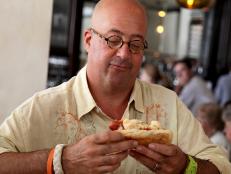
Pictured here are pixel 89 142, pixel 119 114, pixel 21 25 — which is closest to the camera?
pixel 89 142

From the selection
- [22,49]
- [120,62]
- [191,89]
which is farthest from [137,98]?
[191,89]

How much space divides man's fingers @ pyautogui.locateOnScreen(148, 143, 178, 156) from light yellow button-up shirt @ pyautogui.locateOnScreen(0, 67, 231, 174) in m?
0.31

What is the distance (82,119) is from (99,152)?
41cm

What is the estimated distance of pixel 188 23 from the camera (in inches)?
369

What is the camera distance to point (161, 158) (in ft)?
5.51

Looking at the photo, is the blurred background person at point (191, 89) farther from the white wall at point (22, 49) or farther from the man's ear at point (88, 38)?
the man's ear at point (88, 38)

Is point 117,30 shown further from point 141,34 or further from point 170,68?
point 170,68

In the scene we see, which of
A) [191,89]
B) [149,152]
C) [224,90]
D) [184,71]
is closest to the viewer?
[149,152]

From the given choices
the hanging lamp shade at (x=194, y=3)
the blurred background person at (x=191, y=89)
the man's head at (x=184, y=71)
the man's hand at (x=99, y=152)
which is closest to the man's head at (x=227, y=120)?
the hanging lamp shade at (x=194, y=3)

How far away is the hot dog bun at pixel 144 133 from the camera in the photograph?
5.32 feet

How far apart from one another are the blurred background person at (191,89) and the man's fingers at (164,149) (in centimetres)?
387

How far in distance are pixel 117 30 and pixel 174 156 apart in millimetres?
540

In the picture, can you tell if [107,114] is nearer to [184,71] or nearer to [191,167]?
[191,167]

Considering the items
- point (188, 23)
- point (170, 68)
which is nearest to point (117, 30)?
point (170, 68)
